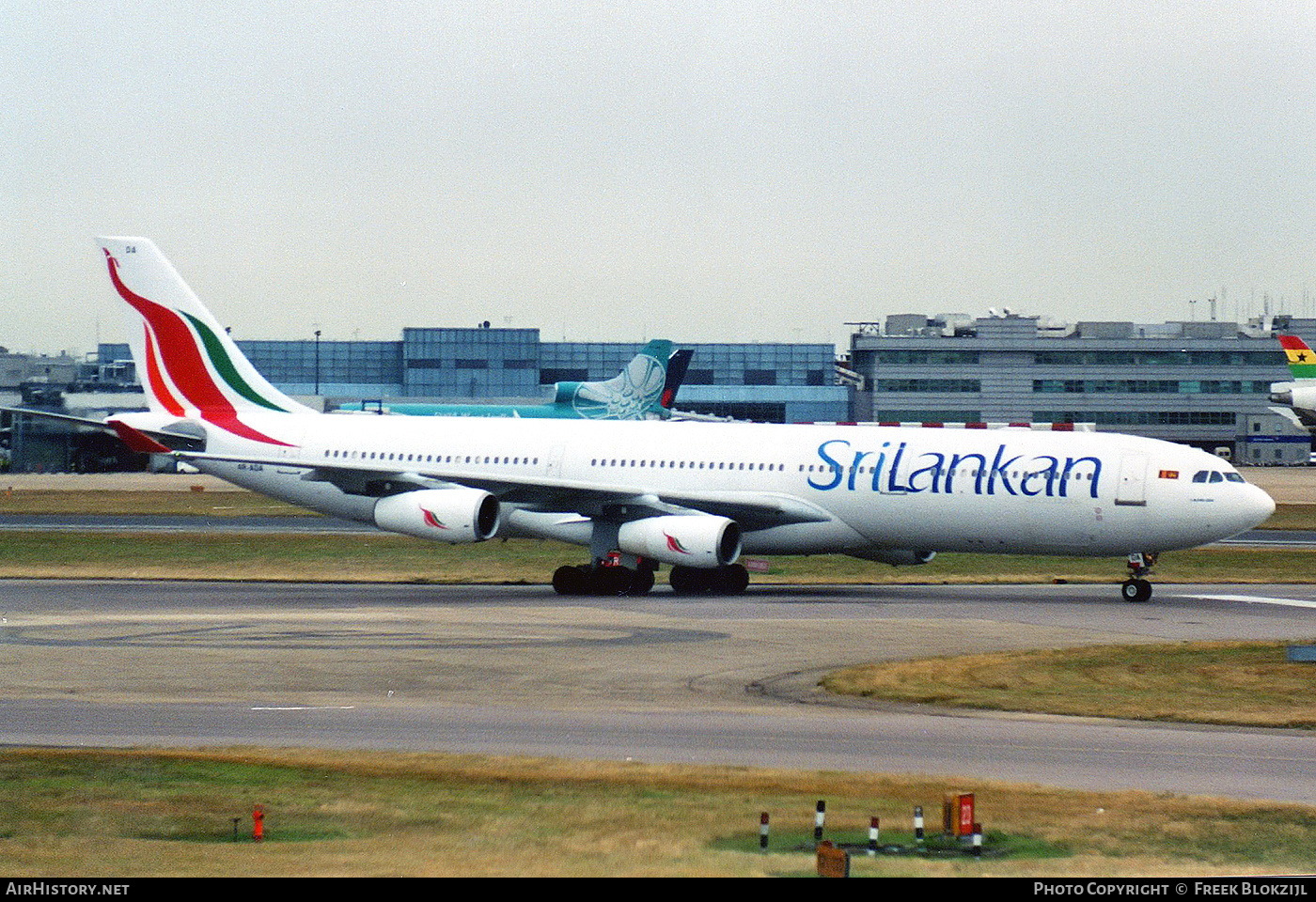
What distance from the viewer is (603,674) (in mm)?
30438

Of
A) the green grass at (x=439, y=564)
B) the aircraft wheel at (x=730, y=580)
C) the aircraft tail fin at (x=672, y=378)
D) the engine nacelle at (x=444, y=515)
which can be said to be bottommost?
the green grass at (x=439, y=564)

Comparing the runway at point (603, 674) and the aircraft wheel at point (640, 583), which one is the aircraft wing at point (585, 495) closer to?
the aircraft wheel at point (640, 583)

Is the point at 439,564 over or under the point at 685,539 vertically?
under

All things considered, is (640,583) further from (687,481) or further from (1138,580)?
(1138,580)

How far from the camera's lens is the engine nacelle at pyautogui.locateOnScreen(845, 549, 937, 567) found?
156ft

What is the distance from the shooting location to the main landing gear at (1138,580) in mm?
44219

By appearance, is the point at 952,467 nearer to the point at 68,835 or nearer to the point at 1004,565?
the point at 1004,565

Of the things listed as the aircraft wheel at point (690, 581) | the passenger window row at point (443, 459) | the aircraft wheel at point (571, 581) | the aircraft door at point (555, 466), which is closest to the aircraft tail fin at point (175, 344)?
the passenger window row at point (443, 459)

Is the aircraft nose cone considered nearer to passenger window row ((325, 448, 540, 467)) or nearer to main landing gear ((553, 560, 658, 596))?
main landing gear ((553, 560, 658, 596))

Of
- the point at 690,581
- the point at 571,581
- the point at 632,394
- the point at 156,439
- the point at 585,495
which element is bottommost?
the point at 690,581

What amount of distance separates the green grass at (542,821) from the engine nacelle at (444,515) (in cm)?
2322

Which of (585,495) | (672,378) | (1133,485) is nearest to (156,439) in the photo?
(585,495)

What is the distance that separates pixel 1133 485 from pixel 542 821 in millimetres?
28580

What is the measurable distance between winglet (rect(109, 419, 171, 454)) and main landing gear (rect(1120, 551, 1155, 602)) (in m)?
28.4
